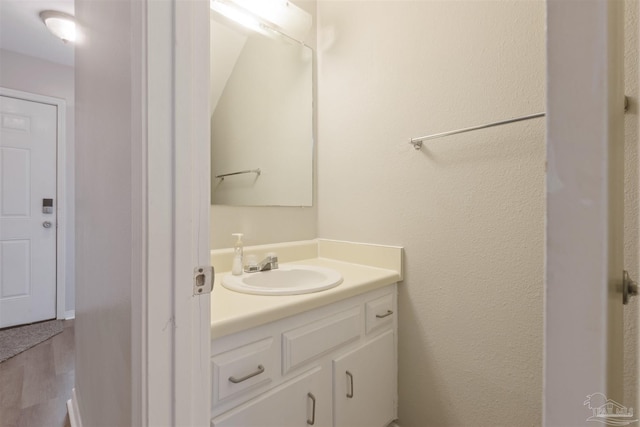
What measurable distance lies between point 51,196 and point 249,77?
8.00 feet

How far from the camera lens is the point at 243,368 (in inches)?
31.8

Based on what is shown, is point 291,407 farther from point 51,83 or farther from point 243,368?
point 51,83

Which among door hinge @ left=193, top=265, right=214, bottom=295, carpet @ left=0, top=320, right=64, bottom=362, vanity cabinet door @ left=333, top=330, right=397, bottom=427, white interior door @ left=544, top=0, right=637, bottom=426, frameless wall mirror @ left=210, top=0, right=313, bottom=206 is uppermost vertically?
frameless wall mirror @ left=210, top=0, right=313, bottom=206

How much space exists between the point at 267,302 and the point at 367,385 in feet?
1.93

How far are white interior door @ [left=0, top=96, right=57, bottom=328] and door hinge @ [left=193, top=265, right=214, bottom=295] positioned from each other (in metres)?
3.02

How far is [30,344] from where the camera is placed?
2.25 metres

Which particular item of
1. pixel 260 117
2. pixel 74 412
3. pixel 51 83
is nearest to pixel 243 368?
pixel 260 117

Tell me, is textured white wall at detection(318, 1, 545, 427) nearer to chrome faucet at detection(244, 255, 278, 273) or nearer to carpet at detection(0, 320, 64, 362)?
chrome faucet at detection(244, 255, 278, 273)

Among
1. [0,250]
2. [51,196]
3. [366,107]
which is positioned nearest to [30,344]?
[0,250]

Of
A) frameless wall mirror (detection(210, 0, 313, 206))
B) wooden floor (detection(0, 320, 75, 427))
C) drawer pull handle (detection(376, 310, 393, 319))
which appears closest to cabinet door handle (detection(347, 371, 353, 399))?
drawer pull handle (detection(376, 310, 393, 319))

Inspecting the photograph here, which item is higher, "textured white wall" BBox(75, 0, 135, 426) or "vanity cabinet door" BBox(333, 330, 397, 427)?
"textured white wall" BBox(75, 0, 135, 426)

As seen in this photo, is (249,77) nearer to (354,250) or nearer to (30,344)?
(354,250)

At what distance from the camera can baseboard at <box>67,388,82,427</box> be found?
4.49 ft

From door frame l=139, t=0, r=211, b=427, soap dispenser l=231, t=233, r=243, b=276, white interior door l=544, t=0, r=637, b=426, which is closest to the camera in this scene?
white interior door l=544, t=0, r=637, b=426
